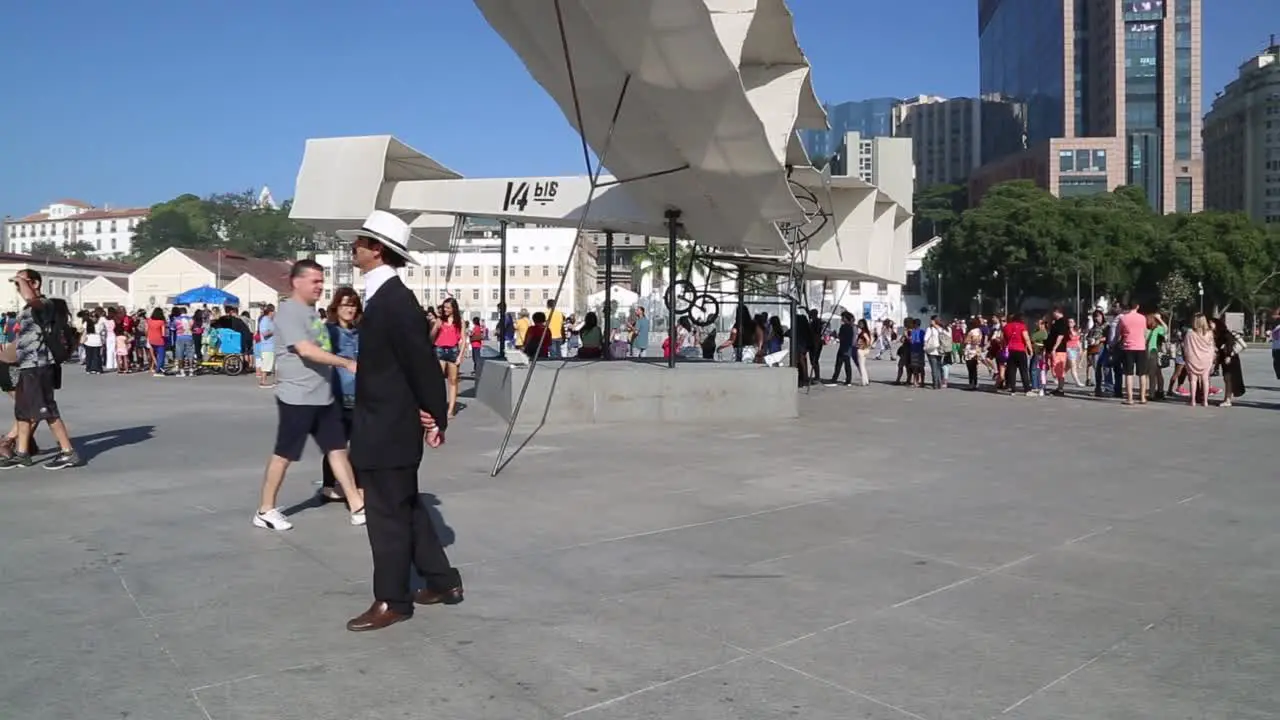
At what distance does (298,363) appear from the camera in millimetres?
6727

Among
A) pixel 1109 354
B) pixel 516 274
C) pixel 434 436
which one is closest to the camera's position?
pixel 434 436

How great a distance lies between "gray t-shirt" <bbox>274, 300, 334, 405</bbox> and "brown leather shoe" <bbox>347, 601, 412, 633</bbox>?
2421 mm

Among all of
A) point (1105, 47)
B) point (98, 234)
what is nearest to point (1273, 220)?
point (1105, 47)

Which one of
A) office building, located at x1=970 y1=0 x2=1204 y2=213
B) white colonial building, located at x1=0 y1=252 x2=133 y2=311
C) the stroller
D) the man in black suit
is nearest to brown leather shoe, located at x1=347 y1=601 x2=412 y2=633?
A: the man in black suit

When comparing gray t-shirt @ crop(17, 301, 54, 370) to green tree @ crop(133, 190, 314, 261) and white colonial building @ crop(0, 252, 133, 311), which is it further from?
green tree @ crop(133, 190, 314, 261)

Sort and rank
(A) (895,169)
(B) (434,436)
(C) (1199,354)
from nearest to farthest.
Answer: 1. (B) (434,436)
2. (C) (1199,354)
3. (A) (895,169)

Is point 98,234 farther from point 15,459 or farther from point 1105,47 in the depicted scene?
point 15,459

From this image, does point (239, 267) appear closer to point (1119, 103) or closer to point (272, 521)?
point (272, 521)

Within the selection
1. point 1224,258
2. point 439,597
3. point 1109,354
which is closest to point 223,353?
point 1109,354

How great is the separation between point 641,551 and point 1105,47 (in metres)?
139

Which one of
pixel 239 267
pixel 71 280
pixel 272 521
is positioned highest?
pixel 239 267

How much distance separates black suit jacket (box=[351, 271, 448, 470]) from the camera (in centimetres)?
459

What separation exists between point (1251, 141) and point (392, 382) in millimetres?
153778

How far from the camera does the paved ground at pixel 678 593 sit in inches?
154
